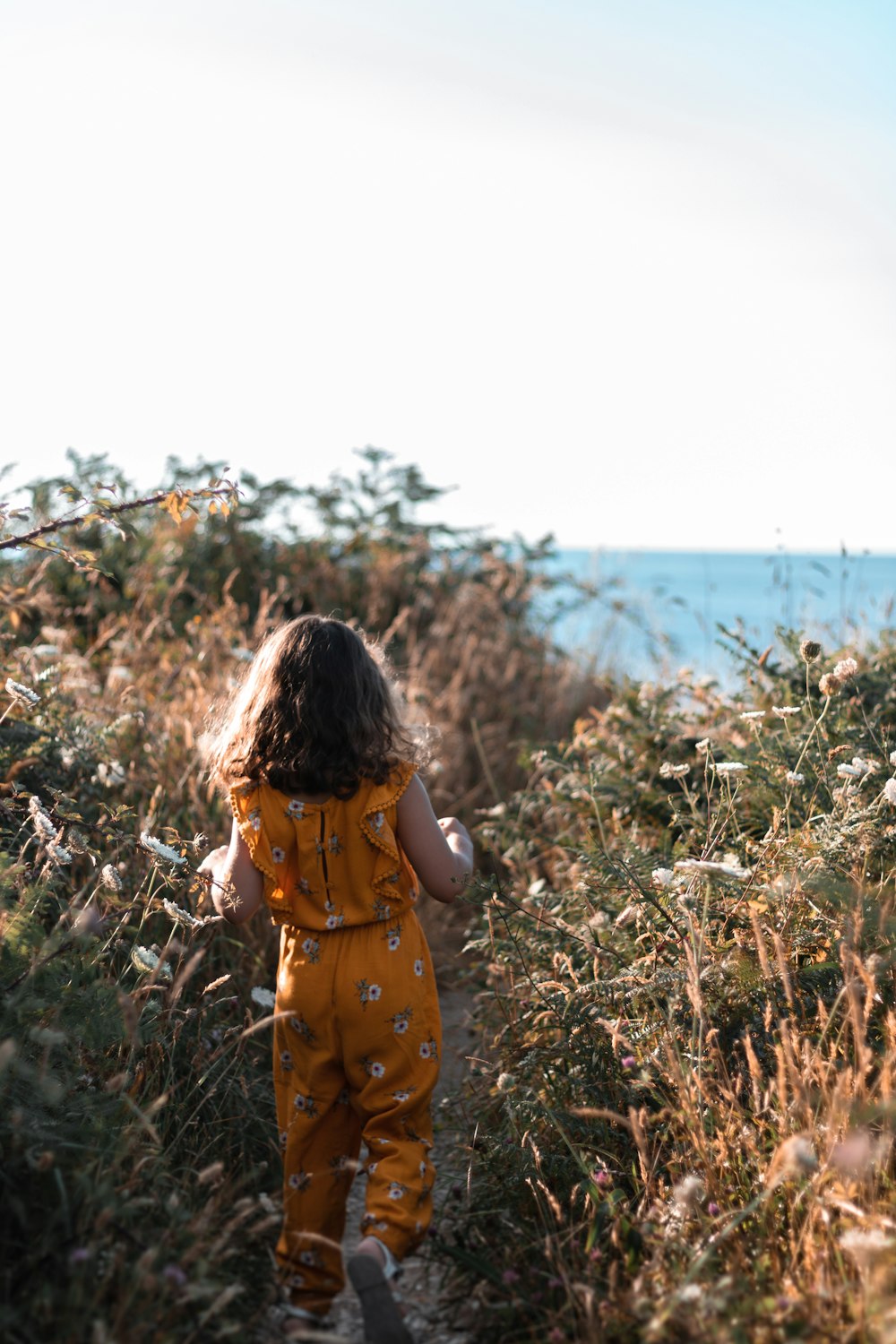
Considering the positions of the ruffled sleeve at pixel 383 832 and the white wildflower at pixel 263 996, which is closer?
the ruffled sleeve at pixel 383 832

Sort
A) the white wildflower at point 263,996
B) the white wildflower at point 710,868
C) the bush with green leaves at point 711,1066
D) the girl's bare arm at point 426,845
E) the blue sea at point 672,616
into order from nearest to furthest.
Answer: the bush with green leaves at point 711,1066 < the white wildflower at point 710,868 < the girl's bare arm at point 426,845 < the white wildflower at point 263,996 < the blue sea at point 672,616

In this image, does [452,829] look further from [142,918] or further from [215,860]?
[142,918]

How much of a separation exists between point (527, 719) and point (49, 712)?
11.9 feet

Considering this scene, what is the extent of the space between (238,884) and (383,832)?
1.19 feet

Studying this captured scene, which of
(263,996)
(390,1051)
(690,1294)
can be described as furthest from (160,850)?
(690,1294)

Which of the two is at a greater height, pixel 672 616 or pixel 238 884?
pixel 672 616

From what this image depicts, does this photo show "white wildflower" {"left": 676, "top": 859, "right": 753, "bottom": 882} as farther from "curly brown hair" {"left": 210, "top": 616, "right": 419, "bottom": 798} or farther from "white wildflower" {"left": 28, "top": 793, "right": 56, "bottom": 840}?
"white wildflower" {"left": 28, "top": 793, "right": 56, "bottom": 840}

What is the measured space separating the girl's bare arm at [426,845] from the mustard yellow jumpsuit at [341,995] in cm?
3

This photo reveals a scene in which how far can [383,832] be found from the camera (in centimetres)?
250

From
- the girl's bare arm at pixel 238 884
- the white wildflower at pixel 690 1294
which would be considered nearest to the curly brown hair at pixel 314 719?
the girl's bare arm at pixel 238 884

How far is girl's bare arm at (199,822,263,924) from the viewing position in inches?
98.1

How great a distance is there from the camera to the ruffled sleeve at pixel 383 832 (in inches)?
98.2

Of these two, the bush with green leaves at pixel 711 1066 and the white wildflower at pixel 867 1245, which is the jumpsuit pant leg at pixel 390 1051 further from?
the white wildflower at pixel 867 1245

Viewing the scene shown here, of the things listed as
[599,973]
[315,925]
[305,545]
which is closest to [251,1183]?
[315,925]
